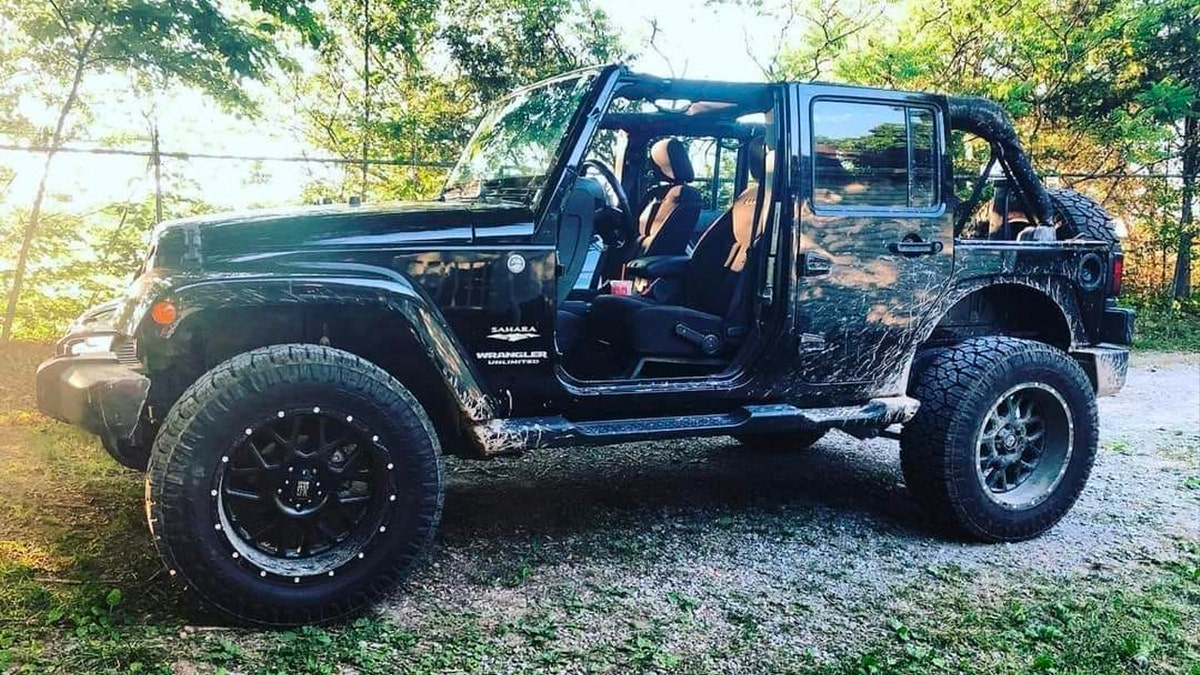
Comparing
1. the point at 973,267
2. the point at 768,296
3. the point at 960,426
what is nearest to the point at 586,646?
the point at 768,296

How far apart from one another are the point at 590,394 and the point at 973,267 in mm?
1873

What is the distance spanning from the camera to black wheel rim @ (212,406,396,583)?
286 centimetres

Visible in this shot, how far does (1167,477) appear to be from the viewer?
504 cm

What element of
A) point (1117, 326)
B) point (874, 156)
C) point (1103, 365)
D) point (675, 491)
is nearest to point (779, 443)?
point (675, 491)

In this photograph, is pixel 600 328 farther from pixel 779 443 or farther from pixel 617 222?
pixel 779 443

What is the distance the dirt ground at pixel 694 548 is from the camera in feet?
9.57

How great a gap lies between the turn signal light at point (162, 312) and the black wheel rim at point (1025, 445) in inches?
130

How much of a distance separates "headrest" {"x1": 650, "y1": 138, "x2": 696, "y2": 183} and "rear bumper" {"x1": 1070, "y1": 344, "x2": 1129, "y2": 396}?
2.09 m

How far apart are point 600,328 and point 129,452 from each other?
2.03 meters

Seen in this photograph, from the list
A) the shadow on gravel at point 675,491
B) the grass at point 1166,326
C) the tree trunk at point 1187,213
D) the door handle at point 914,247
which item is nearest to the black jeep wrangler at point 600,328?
the door handle at point 914,247

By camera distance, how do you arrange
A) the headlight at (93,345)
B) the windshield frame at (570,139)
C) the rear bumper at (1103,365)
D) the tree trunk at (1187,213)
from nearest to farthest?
the headlight at (93,345), the windshield frame at (570,139), the rear bumper at (1103,365), the tree trunk at (1187,213)

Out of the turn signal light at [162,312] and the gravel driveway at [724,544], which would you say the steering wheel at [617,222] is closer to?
the gravel driveway at [724,544]

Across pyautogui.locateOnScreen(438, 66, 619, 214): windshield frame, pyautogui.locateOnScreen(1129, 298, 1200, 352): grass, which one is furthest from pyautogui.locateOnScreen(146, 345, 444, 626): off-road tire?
pyautogui.locateOnScreen(1129, 298, 1200, 352): grass

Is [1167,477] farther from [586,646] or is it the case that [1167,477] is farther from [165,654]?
[165,654]
